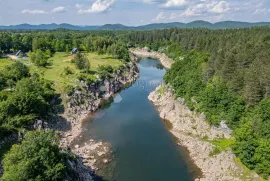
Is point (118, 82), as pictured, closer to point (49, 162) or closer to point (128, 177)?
point (128, 177)

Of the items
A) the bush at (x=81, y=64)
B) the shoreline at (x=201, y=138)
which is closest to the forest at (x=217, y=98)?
the shoreline at (x=201, y=138)

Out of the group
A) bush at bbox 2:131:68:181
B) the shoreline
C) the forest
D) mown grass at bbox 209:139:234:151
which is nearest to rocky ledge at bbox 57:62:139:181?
the forest

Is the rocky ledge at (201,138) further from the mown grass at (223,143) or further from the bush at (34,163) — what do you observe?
the bush at (34,163)

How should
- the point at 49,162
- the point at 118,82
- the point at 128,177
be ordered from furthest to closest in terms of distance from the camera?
the point at 118,82 → the point at 128,177 → the point at 49,162

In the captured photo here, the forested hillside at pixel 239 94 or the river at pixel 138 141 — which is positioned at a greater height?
the forested hillside at pixel 239 94

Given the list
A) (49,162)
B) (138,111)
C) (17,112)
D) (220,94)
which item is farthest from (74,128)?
(220,94)

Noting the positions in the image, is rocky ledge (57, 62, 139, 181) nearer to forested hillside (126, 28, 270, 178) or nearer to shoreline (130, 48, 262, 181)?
shoreline (130, 48, 262, 181)
